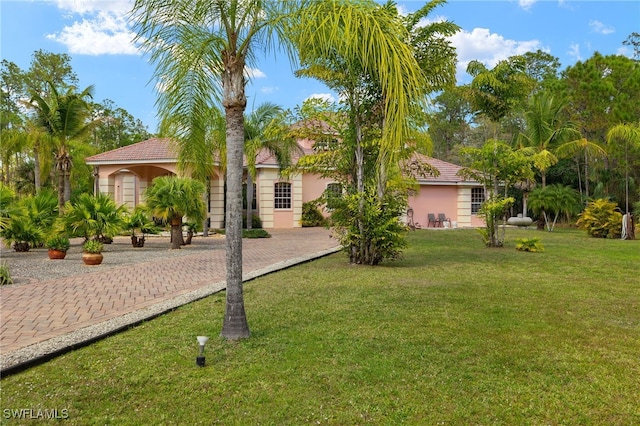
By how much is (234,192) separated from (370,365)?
2328mm

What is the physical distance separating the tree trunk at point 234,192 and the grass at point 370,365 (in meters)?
0.28

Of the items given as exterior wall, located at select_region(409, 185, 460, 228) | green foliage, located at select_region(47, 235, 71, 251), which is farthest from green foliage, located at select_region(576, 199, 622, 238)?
green foliage, located at select_region(47, 235, 71, 251)

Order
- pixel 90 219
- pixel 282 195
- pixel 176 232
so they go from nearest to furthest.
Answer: pixel 90 219
pixel 176 232
pixel 282 195

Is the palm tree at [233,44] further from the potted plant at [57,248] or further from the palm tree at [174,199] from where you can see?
the palm tree at [174,199]

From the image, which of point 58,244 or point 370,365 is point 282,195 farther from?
point 370,365

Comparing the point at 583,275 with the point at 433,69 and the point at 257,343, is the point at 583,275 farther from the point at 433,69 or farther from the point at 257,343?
the point at 257,343

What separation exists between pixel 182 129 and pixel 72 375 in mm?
3245

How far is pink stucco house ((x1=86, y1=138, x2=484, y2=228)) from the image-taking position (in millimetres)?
23906

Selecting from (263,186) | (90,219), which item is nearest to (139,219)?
(90,219)

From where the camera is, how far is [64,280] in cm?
931

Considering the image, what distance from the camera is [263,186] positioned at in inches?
997

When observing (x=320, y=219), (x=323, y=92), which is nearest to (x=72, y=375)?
(x=323, y=92)

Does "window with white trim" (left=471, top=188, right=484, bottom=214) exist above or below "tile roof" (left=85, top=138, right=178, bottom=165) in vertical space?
below

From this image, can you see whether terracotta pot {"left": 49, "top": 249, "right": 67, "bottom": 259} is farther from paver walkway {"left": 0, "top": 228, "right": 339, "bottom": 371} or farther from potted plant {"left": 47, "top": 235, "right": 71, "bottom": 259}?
paver walkway {"left": 0, "top": 228, "right": 339, "bottom": 371}
